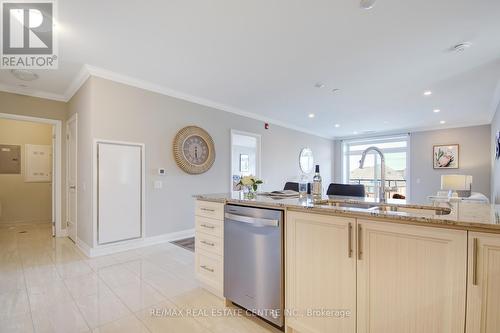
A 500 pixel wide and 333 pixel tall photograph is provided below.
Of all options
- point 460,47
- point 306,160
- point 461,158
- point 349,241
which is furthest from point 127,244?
point 461,158

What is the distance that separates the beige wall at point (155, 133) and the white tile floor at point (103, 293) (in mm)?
566

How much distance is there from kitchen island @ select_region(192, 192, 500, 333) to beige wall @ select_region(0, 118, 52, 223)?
597 cm

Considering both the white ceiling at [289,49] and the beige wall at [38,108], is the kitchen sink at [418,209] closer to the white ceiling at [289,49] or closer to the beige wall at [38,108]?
the white ceiling at [289,49]

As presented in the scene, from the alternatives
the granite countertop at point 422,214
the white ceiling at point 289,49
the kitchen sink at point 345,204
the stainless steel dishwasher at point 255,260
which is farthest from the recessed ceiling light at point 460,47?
the stainless steel dishwasher at point 255,260

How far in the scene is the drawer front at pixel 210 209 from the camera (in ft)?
6.82

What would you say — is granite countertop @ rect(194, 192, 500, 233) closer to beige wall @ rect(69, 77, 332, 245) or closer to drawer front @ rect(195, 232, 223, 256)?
drawer front @ rect(195, 232, 223, 256)

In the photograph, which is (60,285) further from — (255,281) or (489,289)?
(489,289)

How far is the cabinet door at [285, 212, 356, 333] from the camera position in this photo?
135 cm

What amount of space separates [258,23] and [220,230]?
1941 millimetres

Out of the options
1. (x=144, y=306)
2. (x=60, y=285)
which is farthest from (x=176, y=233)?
(x=144, y=306)

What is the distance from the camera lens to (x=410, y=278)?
114cm

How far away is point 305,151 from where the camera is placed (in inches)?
285

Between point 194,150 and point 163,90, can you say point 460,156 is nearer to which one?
point 194,150

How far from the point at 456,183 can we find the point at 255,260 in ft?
14.2
